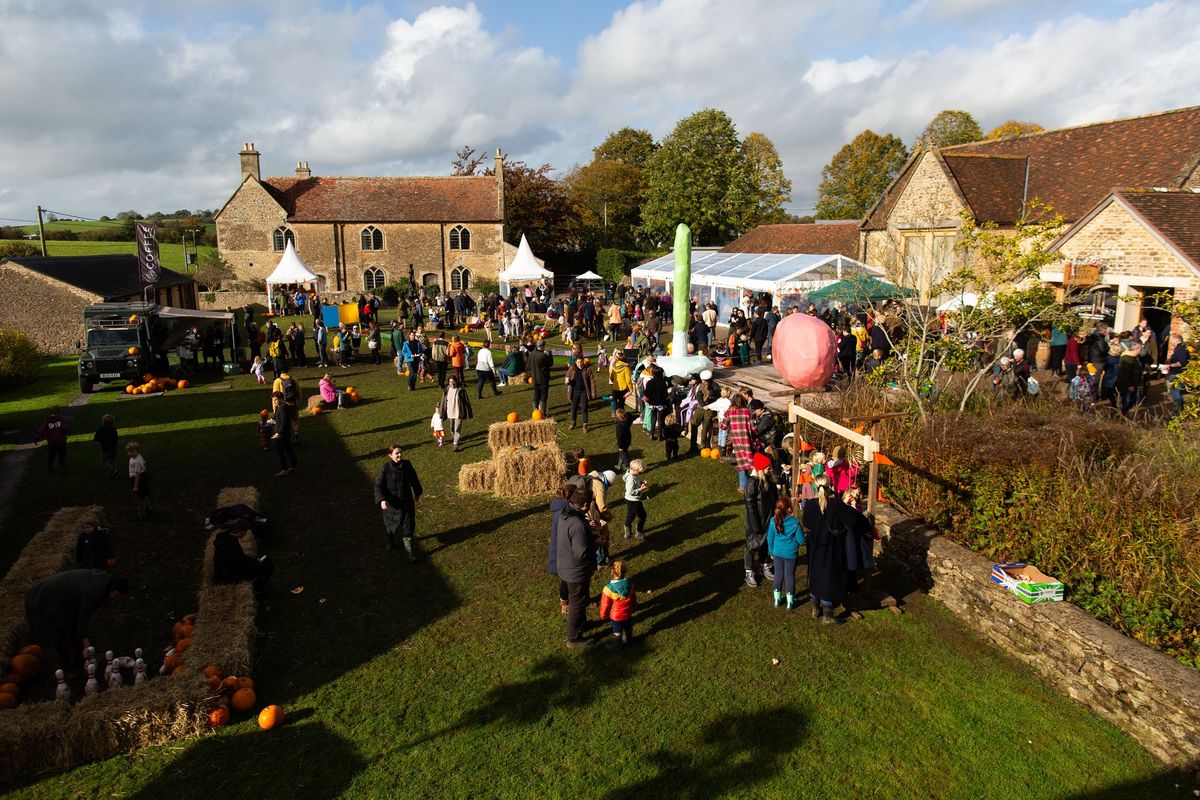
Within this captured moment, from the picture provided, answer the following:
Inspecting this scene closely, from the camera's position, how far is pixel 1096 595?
696 cm

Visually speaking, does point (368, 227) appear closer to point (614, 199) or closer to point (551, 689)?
point (614, 199)

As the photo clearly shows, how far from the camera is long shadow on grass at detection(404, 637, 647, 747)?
20.2 feet

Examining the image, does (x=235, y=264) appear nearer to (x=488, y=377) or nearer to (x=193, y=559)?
(x=488, y=377)

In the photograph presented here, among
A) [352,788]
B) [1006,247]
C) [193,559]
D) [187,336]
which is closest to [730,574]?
[352,788]

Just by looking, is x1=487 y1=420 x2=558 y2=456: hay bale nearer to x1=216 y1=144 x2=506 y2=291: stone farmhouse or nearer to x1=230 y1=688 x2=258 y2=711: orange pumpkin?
x1=230 y1=688 x2=258 y2=711: orange pumpkin

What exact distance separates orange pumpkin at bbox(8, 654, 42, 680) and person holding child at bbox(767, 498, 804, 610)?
714cm

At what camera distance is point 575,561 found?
703 centimetres

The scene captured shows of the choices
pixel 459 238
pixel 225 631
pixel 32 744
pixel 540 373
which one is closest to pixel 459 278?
pixel 459 238

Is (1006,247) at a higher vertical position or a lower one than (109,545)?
higher

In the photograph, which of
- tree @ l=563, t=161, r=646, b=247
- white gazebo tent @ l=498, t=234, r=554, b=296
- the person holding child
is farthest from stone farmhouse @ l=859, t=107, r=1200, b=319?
tree @ l=563, t=161, r=646, b=247

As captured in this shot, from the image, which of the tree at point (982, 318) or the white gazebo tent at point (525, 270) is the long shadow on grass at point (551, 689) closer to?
the tree at point (982, 318)

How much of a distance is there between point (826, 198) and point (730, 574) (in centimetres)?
5728

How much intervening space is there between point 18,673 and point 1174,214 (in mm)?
22628

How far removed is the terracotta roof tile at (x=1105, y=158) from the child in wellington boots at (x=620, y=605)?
68.3 ft
